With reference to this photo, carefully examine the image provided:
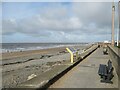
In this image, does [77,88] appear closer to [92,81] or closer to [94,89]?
[94,89]

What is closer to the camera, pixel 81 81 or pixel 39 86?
pixel 39 86

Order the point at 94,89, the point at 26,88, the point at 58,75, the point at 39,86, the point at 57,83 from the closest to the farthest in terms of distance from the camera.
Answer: the point at 26,88, the point at 39,86, the point at 94,89, the point at 57,83, the point at 58,75

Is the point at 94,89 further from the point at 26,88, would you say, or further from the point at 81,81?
the point at 26,88

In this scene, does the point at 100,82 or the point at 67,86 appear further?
the point at 100,82

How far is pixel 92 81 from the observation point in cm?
1068

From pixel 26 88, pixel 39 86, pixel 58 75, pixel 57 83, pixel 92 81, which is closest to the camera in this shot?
pixel 26 88

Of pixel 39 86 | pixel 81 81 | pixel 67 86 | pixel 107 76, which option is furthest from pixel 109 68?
pixel 39 86

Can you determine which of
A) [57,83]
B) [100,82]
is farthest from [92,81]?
[57,83]

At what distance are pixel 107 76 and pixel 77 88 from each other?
1831mm

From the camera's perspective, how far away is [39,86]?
8.39 metres

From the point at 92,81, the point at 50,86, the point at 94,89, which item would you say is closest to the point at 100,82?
the point at 92,81

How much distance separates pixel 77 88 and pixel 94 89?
1.97 feet

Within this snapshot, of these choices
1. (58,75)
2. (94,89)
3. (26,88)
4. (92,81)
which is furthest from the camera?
(58,75)

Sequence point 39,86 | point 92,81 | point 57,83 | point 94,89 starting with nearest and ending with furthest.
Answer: point 39,86 → point 94,89 → point 57,83 → point 92,81
